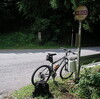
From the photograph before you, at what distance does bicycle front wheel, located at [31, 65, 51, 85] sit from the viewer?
17.4 feet

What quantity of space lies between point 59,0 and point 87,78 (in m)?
3.15

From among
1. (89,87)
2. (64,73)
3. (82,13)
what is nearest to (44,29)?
(64,73)

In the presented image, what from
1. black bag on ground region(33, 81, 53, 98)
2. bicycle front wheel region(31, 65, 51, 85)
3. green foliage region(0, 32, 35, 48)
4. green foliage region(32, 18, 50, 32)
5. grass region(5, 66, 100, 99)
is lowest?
grass region(5, 66, 100, 99)

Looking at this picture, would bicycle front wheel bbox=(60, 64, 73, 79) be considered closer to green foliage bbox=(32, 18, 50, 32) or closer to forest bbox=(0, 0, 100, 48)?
forest bbox=(0, 0, 100, 48)

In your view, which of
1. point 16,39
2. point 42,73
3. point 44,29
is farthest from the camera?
point 44,29

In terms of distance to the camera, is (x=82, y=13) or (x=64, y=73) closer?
(x=82, y=13)

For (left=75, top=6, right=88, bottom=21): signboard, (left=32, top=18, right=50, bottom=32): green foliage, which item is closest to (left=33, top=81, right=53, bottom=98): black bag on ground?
(left=75, top=6, right=88, bottom=21): signboard

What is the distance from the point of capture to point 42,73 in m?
5.32

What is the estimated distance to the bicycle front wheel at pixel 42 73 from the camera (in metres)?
5.30

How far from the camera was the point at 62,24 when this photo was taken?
74.2ft

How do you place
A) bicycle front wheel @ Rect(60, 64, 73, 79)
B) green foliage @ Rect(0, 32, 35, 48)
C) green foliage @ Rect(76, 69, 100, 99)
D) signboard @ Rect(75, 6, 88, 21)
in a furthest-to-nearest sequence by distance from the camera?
green foliage @ Rect(0, 32, 35, 48)
bicycle front wheel @ Rect(60, 64, 73, 79)
signboard @ Rect(75, 6, 88, 21)
green foliage @ Rect(76, 69, 100, 99)

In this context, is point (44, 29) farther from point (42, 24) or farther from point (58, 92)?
point (58, 92)

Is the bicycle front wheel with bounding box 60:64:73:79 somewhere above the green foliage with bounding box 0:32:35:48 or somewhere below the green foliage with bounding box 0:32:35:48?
below

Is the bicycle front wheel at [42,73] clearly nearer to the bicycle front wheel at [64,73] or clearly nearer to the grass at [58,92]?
the grass at [58,92]
